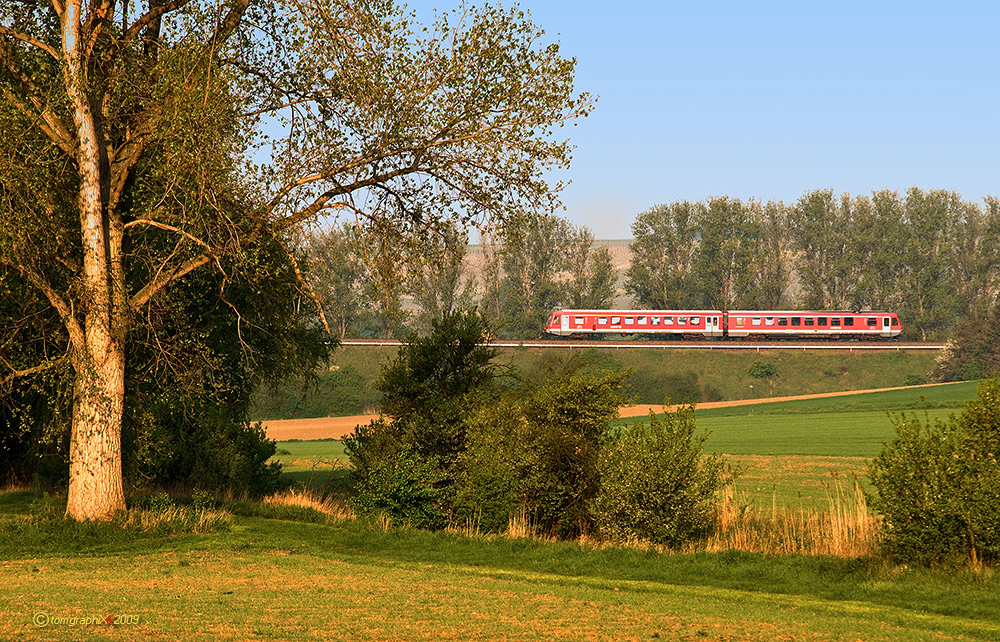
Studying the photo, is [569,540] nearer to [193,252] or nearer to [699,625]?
[699,625]

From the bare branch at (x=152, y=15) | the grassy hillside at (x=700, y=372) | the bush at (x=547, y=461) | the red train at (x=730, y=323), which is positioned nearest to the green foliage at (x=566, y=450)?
the bush at (x=547, y=461)

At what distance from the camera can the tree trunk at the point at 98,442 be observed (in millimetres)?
18000

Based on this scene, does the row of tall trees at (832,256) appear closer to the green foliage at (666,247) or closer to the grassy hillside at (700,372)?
the green foliage at (666,247)

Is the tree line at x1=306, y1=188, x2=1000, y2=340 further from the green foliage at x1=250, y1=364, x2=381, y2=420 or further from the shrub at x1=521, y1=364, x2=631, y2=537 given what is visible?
the shrub at x1=521, y1=364, x2=631, y2=537

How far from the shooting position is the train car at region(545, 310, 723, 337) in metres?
100

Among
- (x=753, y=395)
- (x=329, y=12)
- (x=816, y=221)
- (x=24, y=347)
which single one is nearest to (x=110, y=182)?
(x=24, y=347)

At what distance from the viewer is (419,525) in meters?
19.9

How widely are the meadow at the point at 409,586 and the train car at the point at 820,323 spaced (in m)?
84.5

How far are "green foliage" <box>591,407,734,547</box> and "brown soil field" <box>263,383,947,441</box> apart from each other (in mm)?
44511

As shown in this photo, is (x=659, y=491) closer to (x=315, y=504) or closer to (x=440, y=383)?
(x=440, y=383)

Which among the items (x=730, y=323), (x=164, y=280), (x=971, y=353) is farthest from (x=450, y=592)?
(x=730, y=323)

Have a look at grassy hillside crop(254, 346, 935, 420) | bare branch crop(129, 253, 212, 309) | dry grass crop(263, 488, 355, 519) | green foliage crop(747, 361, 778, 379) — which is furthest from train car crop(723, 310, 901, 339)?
bare branch crop(129, 253, 212, 309)

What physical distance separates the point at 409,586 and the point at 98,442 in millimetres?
7903

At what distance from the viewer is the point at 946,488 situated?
14.2 meters
